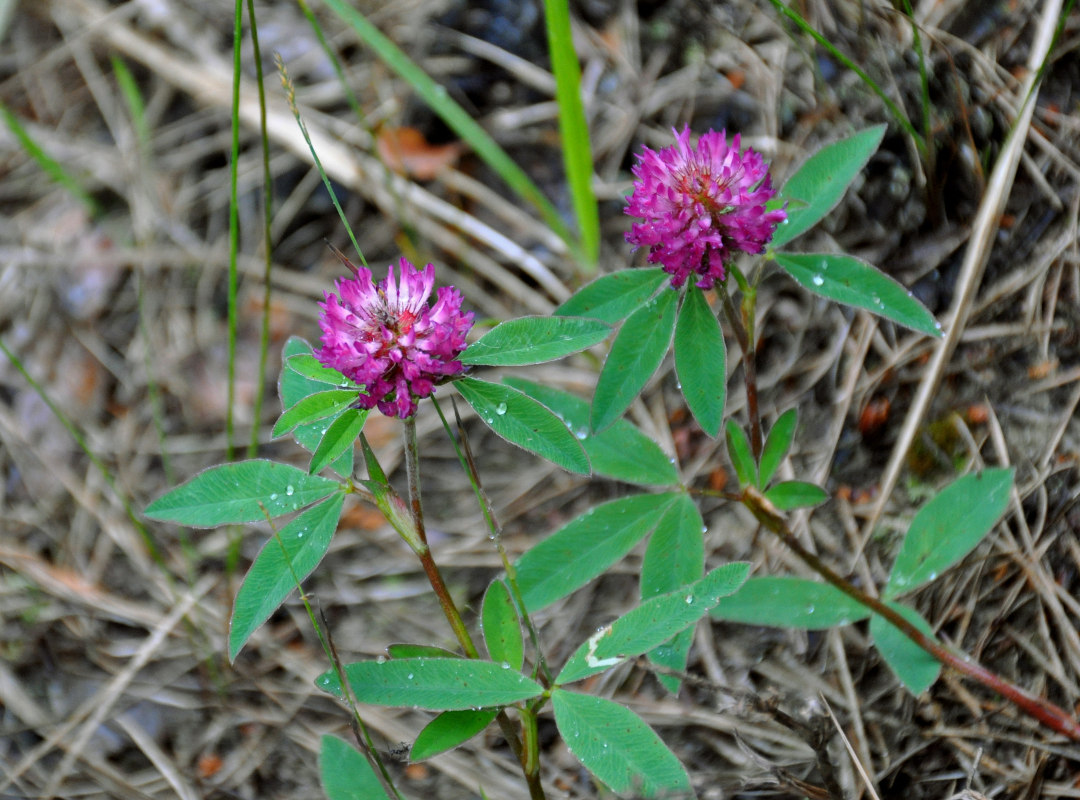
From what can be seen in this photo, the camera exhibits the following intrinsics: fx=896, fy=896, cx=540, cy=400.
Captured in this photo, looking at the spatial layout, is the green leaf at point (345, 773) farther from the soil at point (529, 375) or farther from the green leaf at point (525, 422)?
the green leaf at point (525, 422)

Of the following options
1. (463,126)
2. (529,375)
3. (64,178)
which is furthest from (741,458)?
(64,178)

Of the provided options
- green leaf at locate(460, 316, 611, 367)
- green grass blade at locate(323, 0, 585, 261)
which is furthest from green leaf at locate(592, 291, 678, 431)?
green grass blade at locate(323, 0, 585, 261)

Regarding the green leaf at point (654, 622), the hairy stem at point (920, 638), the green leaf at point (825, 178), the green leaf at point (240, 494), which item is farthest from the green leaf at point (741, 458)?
the green leaf at point (240, 494)

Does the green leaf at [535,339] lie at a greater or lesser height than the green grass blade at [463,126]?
lesser

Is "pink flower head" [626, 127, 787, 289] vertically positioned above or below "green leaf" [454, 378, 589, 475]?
above

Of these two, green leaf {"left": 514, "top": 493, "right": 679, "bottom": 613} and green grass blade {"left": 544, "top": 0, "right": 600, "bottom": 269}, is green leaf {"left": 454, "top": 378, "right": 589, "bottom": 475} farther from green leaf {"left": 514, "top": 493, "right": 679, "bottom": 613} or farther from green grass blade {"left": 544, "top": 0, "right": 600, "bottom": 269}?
green grass blade {"left": 544, "top": 0, "right": 600, "bottom": 269}

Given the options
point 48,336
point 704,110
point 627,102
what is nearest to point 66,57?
point 48,336
